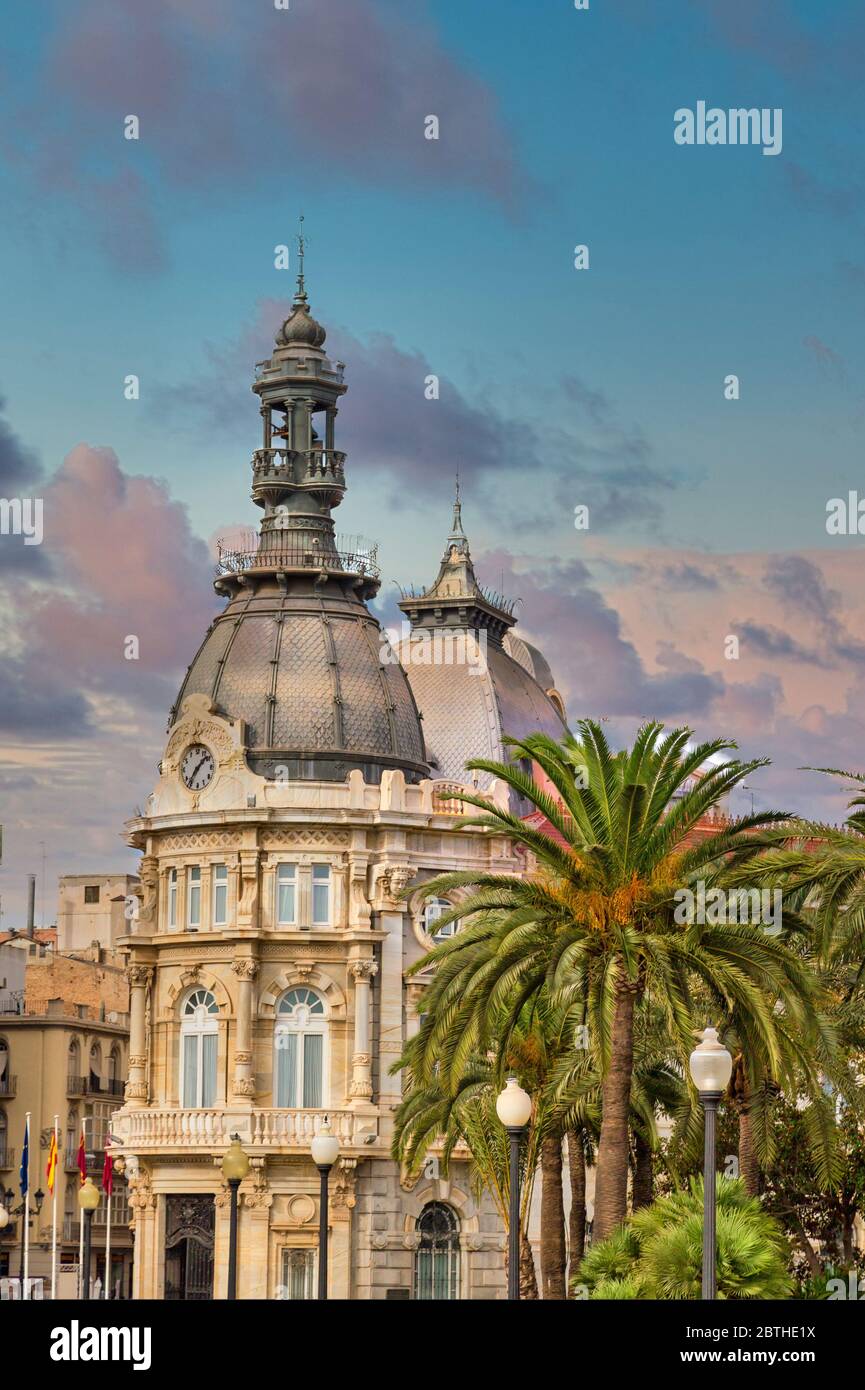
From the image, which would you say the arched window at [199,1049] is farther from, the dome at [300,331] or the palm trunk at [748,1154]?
the palm trunk at [748,1154]

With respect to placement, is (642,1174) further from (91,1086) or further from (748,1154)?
(91,1086)

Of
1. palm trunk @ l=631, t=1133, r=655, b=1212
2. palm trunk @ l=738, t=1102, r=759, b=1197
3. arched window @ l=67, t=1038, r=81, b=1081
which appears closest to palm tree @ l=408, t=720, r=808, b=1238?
palm trunk @ l=738, t=1102, r=759, b=1197

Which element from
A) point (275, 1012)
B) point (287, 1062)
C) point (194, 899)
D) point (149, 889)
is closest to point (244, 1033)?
point (275, 1012)

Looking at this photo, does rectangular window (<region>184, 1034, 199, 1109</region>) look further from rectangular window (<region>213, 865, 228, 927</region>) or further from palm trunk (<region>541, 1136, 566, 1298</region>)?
palm trunk (<region>541, 1136, 566, 1298</region>)

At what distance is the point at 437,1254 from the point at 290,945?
9521mm

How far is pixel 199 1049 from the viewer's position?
78750mm

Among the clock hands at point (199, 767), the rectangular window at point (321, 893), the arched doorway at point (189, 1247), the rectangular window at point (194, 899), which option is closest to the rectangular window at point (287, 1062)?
the rectangular window at point (321, 893)

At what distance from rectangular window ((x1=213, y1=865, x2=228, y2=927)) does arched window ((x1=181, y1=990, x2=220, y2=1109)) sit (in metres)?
2.09

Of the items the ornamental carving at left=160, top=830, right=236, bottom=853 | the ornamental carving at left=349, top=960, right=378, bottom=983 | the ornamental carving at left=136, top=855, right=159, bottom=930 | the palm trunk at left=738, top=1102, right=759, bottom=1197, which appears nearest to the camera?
the palm trunk at left=738, top=1102, right=759, bottom=1197

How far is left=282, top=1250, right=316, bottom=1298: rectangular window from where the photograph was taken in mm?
75750

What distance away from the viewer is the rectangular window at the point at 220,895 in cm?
7875

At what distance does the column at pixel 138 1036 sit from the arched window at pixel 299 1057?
4.36 meters
